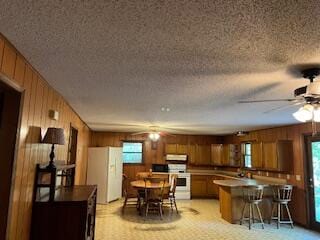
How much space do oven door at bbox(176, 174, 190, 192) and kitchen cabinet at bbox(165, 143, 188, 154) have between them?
0.92 meters

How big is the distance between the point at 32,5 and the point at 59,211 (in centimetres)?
222

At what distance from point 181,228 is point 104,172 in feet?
11.0

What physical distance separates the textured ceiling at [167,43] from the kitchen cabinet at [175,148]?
20.1ft

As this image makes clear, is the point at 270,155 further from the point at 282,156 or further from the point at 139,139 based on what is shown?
the point at 139,139

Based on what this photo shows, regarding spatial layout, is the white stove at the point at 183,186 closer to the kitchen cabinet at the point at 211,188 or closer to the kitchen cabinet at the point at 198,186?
the kitchen cabinet at the point at 198,186

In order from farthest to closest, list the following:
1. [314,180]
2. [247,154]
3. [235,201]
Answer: [247,154] → [235,201] → [314,180]

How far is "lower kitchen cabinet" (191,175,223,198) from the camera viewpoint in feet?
30.6

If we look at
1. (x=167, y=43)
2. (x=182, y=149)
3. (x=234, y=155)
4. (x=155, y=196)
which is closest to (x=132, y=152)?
(x=182, y=149)

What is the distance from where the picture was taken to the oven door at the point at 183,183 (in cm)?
891

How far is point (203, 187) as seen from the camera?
938 centimetres

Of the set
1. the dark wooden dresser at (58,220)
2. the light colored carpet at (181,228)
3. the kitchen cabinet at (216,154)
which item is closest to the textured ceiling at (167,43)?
the dark wooden dresser at (58,220)

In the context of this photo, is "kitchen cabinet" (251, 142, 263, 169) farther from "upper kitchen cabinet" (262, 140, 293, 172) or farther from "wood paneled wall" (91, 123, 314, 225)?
"upper kitchen cabinet" (262, 140, 293, 172)

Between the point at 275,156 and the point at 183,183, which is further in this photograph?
the point at 183,183

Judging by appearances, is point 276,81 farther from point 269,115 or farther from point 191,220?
point 191,220
